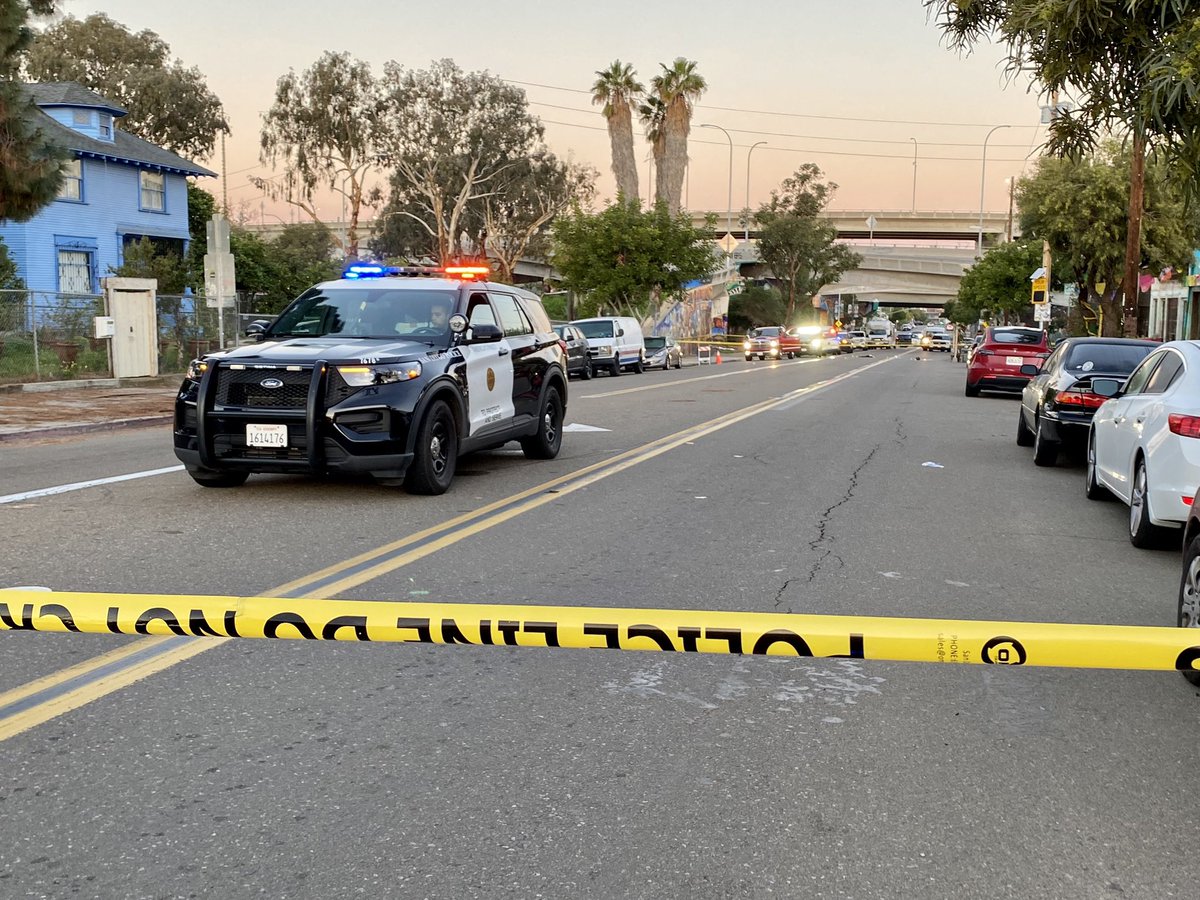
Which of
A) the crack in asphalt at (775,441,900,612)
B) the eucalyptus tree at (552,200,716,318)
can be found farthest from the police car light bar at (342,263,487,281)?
the eucalyptus tree at (552,200,716,318)

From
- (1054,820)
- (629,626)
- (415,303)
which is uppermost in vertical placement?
(415,303)

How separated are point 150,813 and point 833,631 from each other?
6.87 ft

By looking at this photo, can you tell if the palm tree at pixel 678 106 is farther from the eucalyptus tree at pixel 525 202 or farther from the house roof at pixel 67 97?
the house roof at pixel 67 97

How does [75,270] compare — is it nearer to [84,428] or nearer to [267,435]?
[84,428]

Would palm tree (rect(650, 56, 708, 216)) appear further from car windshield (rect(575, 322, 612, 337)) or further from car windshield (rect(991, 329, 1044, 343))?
car windshield (rect(991, 329, 1044, 343))

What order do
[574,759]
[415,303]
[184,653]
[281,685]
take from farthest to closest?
[415,303] → [184,653] → [281,685] → [574,759]

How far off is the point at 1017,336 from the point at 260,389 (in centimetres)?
2086

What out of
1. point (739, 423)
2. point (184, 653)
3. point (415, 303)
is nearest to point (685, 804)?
point (184, 653)

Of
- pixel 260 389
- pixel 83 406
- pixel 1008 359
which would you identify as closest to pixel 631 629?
pixel 260 389

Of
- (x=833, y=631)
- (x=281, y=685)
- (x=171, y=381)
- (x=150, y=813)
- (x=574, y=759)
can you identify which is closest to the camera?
(x=833, y=631)

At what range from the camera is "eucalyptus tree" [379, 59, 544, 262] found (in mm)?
53188

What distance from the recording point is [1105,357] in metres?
14.0

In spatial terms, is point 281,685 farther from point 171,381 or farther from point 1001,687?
point 171,381

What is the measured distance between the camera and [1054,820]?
378 cm
